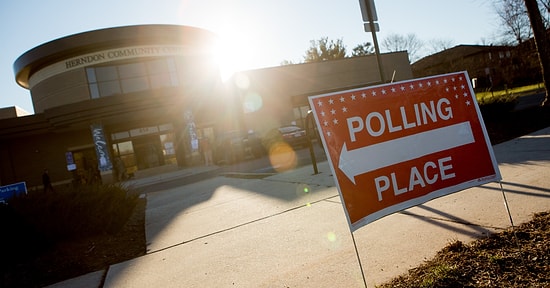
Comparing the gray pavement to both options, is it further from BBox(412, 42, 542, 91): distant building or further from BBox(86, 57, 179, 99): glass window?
BBox(412, 42, 542, 91): distant building

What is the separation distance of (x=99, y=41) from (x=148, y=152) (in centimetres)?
952

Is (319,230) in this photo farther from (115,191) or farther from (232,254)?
(115,191)

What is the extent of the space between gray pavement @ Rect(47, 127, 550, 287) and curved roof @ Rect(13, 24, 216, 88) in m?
24.6

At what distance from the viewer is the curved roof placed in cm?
2531

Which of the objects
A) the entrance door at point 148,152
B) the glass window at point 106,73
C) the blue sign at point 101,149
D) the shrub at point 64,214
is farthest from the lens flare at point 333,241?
the glass window at point 106,73

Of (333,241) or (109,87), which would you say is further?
(109,87)

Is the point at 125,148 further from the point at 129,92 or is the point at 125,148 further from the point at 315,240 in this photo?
the point at 315,240

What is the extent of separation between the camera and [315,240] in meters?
3.39

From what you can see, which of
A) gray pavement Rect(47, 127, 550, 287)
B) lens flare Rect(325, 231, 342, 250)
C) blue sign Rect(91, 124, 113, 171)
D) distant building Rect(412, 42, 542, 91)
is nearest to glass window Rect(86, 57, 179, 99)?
blue sign Rect(91, 124, 113, 171)

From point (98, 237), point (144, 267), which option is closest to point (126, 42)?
point (98, 237)

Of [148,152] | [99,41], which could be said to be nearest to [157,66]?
[99,41]

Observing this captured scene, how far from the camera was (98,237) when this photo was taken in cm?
513

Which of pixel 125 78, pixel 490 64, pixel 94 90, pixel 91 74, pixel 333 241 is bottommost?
pixel 333 241

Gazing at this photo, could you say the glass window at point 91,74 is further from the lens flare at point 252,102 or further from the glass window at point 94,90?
the lens flare at point 252,102
